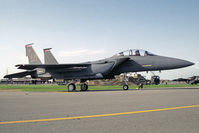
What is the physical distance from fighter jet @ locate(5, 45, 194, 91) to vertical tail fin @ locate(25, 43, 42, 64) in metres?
4.88

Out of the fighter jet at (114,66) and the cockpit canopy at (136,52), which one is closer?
the fighter jet at (114,66)

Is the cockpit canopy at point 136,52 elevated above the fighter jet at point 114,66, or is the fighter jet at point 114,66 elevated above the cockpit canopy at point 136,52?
the cockpit canopy at point 136,52

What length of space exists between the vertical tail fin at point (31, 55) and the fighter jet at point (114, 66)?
16.0 feet

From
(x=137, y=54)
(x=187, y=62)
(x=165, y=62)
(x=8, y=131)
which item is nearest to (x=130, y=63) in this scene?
(x=137, y=54)

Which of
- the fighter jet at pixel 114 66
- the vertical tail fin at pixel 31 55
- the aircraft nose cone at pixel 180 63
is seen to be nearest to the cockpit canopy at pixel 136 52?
the fighter jet at pixel 114 66

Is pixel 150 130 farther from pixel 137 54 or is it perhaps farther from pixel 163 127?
pixel 137 54

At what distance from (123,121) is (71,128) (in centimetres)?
112

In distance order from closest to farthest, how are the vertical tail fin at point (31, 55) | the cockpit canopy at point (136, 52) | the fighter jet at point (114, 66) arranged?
the fighter jet at point (114, 66) → the cockpit canopy at point (136, 52) → the vertical tail fin at point (31, 55)

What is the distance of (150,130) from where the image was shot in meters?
3.33

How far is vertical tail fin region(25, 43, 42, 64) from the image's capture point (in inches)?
910

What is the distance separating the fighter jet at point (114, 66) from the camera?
643 inches

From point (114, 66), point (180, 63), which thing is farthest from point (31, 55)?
point (180, 63)

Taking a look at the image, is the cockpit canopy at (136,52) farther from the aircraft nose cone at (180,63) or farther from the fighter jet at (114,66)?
the aircraft nose cone at (180,63)

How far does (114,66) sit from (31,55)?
11412mm
